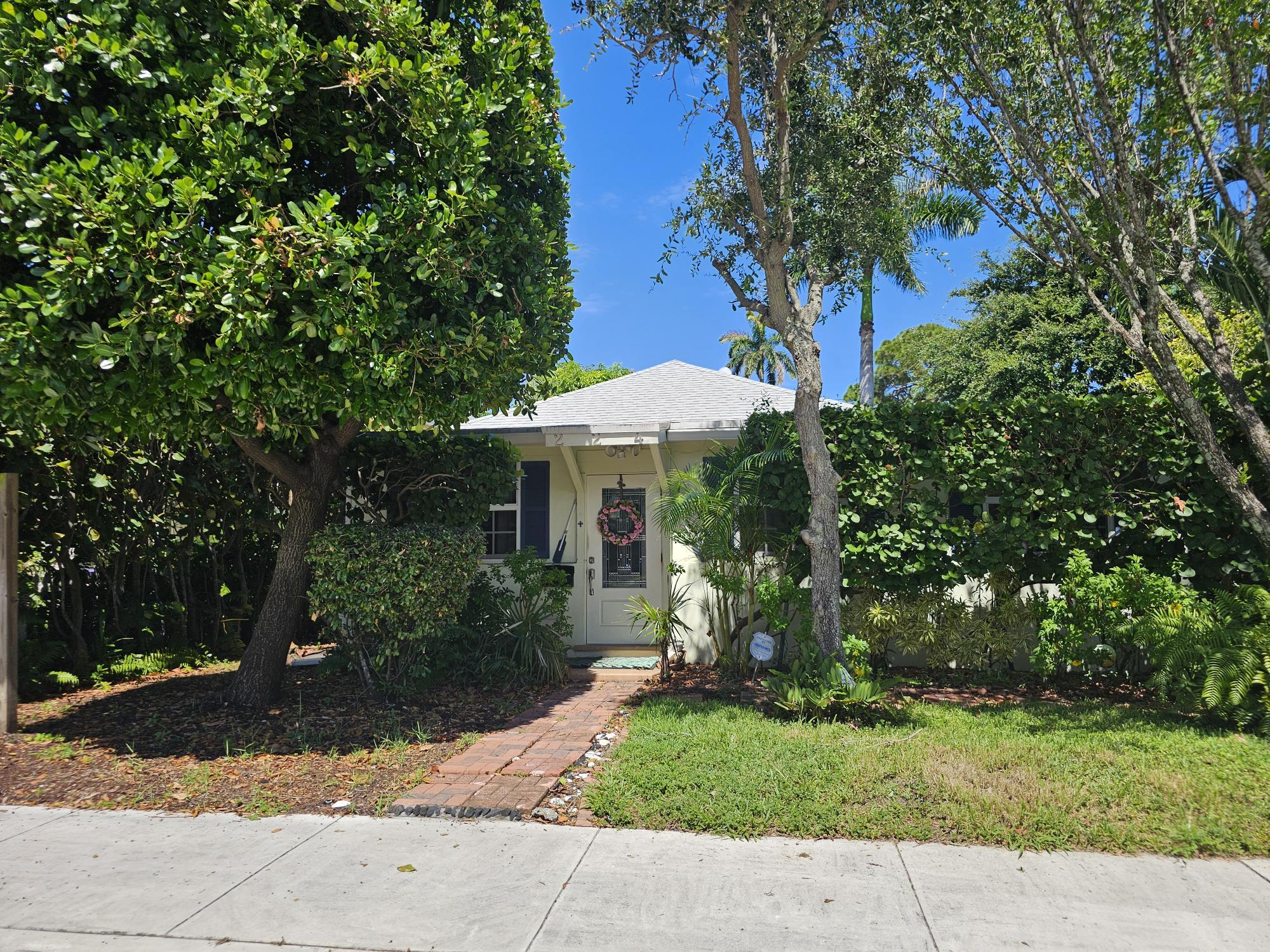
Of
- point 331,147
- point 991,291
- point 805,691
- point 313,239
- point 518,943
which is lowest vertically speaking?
point 518,943

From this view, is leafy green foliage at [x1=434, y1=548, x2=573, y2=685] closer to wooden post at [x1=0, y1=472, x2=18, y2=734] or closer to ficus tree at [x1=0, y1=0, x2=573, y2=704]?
ficus tree at [x1=0, y1=0, x2=573, y2=704]

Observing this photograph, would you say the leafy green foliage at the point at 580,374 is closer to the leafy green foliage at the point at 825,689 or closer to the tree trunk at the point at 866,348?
the tree trunk at the point at 866,348

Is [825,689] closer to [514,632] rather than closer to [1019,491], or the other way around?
[1019,491]

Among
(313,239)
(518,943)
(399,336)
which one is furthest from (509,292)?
(518,943)

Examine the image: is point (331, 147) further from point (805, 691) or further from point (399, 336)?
point (805, 691)

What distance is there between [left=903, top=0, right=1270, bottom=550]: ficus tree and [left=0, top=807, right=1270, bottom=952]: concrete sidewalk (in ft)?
16.7

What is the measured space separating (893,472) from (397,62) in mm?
5947

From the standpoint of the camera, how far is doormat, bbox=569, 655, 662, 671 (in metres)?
9.72

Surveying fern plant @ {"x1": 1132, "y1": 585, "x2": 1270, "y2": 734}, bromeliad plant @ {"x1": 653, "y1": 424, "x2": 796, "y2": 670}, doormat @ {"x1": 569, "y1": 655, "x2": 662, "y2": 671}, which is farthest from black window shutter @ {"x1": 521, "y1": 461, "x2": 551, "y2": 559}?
fern plant @ {"x1": 1132, "y1": 585, "x2": 1270, "y2": 734}

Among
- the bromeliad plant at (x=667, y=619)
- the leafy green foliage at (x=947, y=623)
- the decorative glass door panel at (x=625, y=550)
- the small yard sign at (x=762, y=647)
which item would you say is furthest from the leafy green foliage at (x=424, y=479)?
the leafy green foliage at (x=947, y=623)

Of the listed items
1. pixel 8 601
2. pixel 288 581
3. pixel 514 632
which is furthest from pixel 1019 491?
pixel 8 601

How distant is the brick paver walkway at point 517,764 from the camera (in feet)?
16.3

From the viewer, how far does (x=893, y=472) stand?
326 inches

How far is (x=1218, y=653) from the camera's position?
6.33 meters
